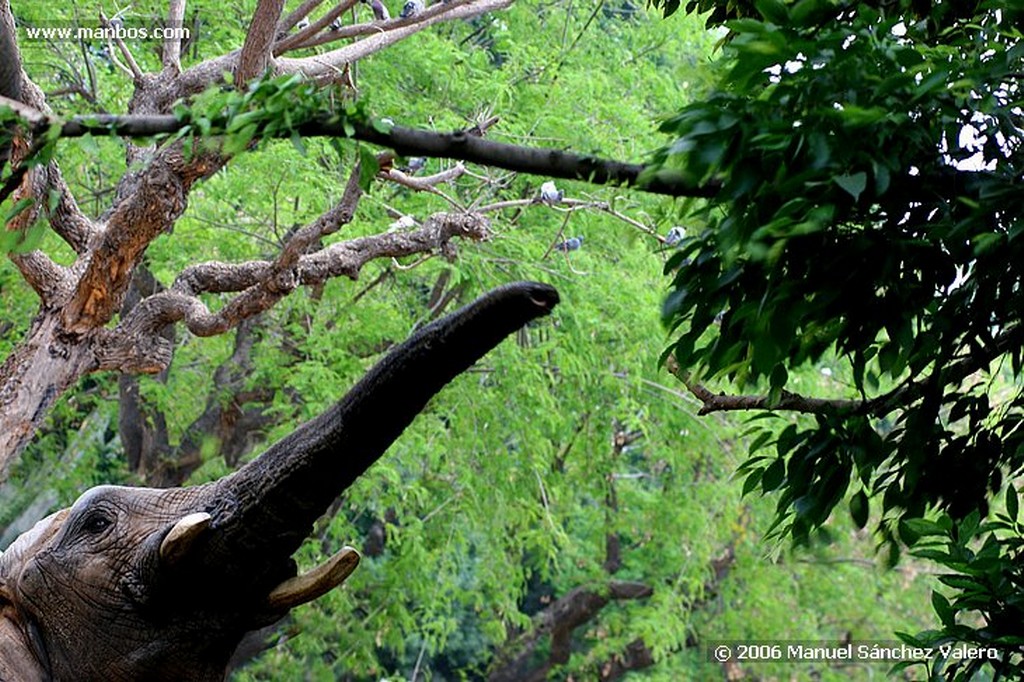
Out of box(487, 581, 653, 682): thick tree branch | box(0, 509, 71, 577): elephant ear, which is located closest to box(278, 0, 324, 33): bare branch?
box(0, 509, 71, 577): elephant ear

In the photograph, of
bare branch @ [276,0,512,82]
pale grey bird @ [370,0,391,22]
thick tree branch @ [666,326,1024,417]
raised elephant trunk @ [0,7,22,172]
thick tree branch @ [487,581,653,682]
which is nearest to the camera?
thick tree branch @ [666,326,1024,417]

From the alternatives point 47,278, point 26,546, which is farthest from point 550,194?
point 26,546

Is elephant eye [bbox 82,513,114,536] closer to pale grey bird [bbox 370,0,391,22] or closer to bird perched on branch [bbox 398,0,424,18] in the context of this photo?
bird perched on branch [bbox 398,0,424,18]

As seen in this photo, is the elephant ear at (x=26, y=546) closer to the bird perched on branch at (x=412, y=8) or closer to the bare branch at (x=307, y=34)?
the bare branch at (x=307, y=34)

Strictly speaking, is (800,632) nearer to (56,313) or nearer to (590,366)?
(590,366)

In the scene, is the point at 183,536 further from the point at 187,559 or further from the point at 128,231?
the point at 128,231

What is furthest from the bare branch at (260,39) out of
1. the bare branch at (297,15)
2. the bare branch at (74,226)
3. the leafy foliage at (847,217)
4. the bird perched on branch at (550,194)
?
the leafy foliage at (847,217)

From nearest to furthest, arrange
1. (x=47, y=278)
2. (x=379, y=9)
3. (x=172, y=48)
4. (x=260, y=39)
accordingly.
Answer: (x=260, y=39)
(x=47, y=278)
(x=172, y=48)
(x=379, y=9)

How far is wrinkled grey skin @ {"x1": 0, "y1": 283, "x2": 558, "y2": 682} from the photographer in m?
2.13

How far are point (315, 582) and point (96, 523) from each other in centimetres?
53

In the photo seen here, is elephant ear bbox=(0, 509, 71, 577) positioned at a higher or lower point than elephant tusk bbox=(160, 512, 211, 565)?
lower

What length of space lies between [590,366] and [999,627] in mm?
5730

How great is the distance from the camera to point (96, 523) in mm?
2549

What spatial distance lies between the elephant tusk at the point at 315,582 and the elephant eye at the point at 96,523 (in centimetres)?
41
